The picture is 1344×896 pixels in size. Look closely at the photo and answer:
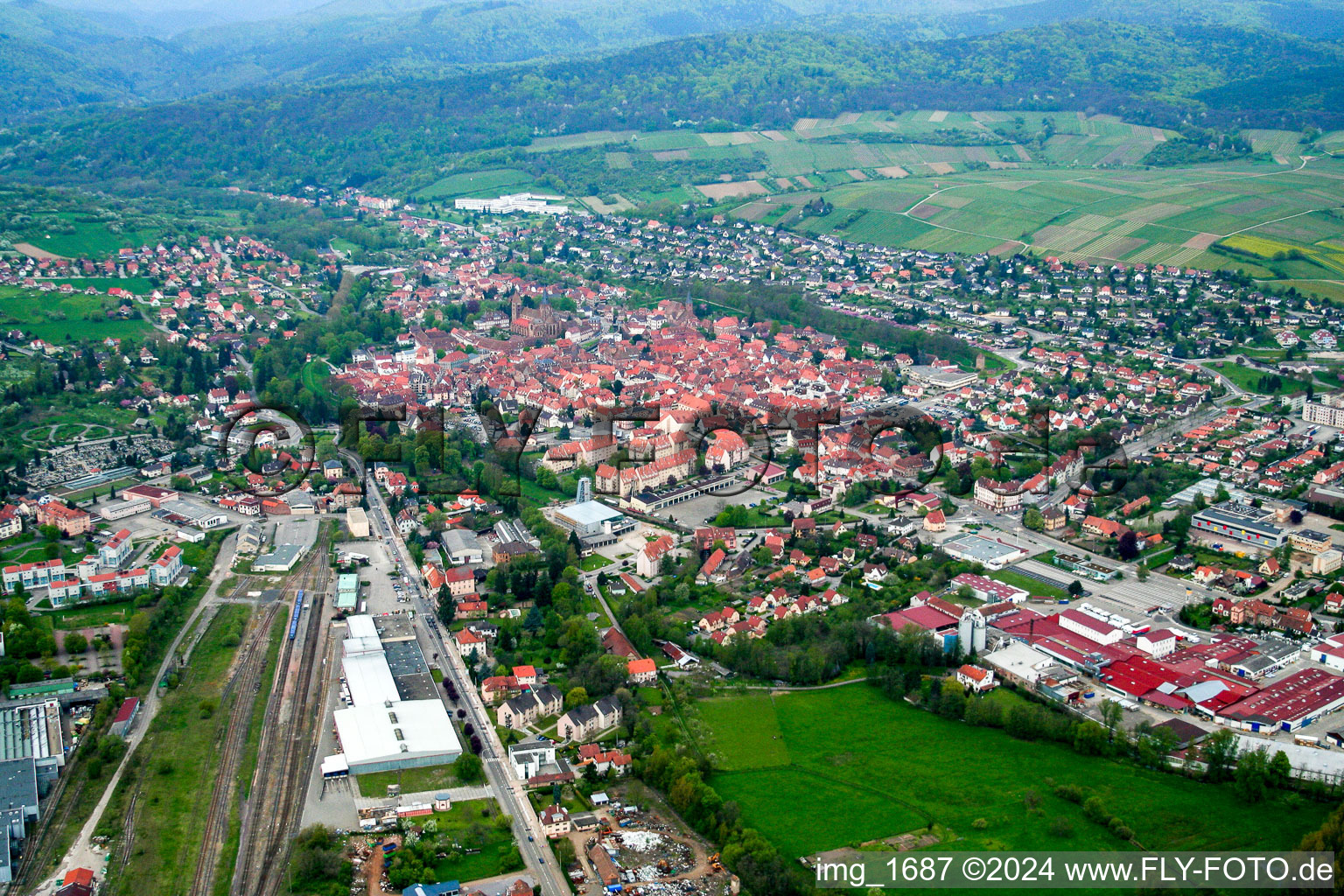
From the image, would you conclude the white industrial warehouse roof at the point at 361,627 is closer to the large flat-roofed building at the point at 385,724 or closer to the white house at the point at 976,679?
the large flat-roofed building at the point at 385,724

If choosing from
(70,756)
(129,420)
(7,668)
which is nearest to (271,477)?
(129,420)

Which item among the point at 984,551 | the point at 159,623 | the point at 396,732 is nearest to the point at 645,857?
the point at 396,732

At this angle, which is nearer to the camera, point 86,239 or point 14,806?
point 14,806

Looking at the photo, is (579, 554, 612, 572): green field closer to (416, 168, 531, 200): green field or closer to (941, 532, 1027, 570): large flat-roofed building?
(941, 532, 1027, 570): large flat-roofed building

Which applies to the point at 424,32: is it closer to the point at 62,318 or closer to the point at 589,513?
the point at 62,318

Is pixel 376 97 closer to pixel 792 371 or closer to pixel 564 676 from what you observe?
pixel 792 371
